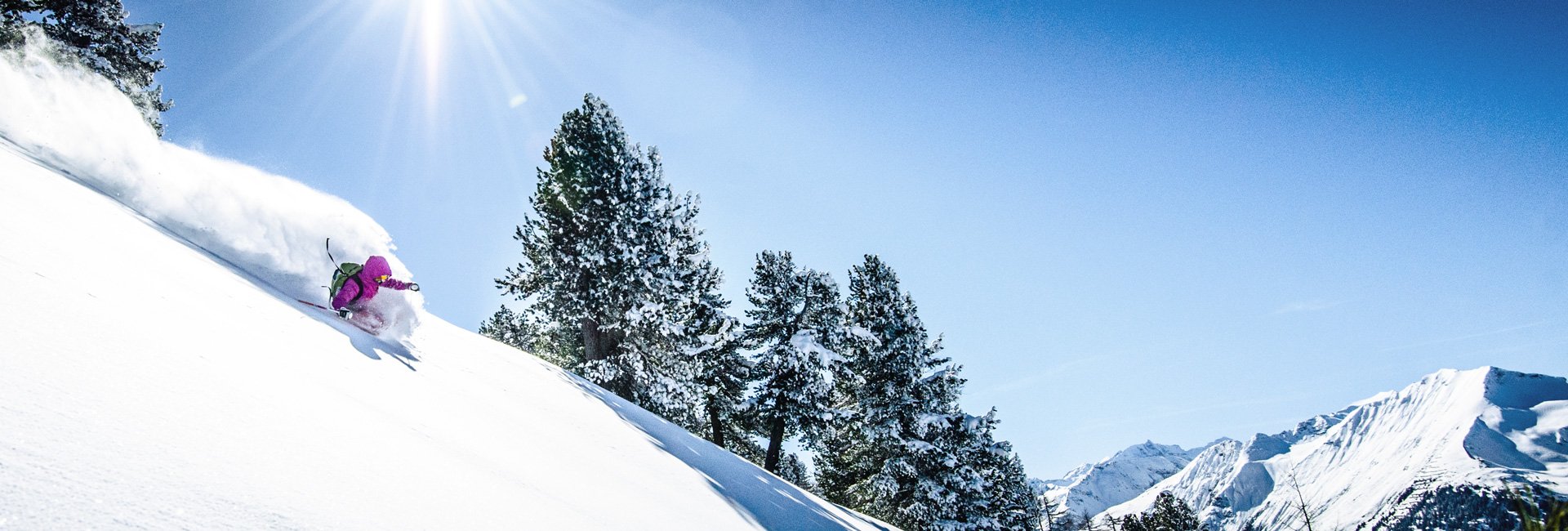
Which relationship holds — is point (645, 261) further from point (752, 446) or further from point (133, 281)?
point (133, 281)

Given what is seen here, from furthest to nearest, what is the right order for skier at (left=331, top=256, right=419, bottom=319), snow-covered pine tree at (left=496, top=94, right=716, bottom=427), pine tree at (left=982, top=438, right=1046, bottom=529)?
pine tree at (left=982, top=438, right=1046, bottom=529)
snow-covered pine tree at (left=496, top=94, right=716, bottom=427)
skier at (left=331, top=256, right=419, bottom=319)

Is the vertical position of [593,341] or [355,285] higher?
[355,285]

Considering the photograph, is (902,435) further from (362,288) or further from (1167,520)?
(1167,520)

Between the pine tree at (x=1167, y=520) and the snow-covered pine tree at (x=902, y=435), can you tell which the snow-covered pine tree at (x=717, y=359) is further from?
the pine tree at (x=1167, y=520)

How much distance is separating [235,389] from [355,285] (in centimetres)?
563

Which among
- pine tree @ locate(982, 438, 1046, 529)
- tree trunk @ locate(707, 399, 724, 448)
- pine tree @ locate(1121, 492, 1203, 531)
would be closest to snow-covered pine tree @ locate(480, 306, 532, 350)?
tree trunk @ locate(707, 399, 724, 448)

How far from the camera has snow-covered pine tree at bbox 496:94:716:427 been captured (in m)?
19.5

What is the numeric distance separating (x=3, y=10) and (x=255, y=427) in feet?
95.0

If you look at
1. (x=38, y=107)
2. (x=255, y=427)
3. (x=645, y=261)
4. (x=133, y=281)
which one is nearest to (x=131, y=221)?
(x=133, y=281)

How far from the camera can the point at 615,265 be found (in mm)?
19641

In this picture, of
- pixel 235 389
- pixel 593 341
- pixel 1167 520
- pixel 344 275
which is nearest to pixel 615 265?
pixel 593 341

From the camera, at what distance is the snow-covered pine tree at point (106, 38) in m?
20.0

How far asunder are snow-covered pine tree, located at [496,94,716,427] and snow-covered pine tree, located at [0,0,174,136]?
13912mm

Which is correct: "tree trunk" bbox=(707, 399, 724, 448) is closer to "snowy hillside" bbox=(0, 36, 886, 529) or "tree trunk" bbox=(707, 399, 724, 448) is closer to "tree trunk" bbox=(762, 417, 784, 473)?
"tree trunk" bbox=(762, 417, 784, 473)
